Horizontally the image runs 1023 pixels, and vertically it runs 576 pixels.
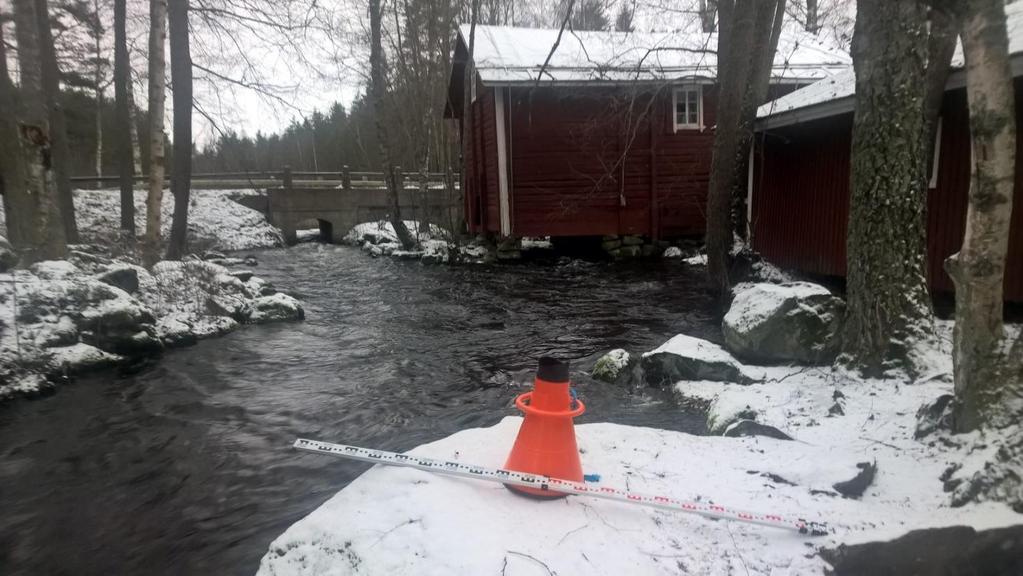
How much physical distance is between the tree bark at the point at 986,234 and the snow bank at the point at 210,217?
864 inches

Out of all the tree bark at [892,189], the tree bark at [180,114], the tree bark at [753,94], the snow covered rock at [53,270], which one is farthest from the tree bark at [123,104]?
the tree bark at [892,189]

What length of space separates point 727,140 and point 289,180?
1991cm

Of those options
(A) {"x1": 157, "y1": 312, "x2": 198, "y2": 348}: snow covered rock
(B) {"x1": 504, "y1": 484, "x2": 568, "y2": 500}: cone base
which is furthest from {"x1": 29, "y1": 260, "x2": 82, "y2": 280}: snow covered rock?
(B) {"x1": 504, "y1": 484, "x2": 568, "y2": 500}: cone base

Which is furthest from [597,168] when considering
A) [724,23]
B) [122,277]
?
[122,277]

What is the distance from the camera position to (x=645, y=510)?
2.92 m

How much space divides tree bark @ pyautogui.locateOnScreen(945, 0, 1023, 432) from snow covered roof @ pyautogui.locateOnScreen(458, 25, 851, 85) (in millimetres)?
12685

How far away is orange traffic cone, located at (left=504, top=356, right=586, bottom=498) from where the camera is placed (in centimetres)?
305

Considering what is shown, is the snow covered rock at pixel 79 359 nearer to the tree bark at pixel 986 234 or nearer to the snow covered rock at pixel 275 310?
the snow covered rock at pixel 275 310

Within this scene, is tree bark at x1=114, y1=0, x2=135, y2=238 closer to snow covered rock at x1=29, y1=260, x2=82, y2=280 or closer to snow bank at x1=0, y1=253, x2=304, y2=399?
snow bank at x1=0, y1=253, x2=304, y2=399

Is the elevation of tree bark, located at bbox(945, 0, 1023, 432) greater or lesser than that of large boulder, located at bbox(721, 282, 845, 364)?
greater

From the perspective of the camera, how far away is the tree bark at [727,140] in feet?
31.8

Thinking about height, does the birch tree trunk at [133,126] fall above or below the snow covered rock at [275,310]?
above

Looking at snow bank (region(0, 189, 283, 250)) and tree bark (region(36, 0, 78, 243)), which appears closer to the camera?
tree bark (region(36, 0, 78, 243))

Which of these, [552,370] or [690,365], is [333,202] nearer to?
[690,365]
